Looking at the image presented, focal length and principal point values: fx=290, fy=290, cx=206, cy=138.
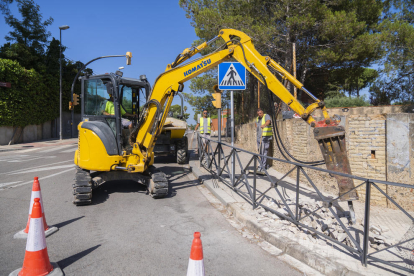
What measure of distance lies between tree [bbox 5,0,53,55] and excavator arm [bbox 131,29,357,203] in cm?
2406

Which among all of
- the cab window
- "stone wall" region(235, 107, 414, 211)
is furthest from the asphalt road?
"stone wall" region(235, 107, 414, 211)

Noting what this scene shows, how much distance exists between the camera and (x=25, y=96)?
2169 centimetres

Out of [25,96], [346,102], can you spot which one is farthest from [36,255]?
[25,96]

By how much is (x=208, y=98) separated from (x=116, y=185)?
16946 mm

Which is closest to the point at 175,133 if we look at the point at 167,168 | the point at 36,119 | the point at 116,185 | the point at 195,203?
the point at 167,168

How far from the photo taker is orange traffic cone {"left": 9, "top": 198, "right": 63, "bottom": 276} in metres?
2.94

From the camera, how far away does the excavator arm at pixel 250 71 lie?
13.3 feet

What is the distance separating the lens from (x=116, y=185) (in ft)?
24.6

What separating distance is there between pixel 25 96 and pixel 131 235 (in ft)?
71.9

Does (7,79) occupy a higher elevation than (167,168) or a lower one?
higher

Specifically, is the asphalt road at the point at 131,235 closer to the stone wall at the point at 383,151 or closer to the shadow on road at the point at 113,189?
the shadow on road at the point at 113,189

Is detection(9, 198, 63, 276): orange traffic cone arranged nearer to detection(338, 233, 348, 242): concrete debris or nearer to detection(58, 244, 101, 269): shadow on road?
detection(58, 244, 101, 269): shadow on road

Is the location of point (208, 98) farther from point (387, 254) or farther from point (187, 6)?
point (387, 254)

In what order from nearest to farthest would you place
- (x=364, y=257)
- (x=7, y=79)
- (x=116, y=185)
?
(x=364, y=257)
(x=116, y=185)
(x=7, y=79)
